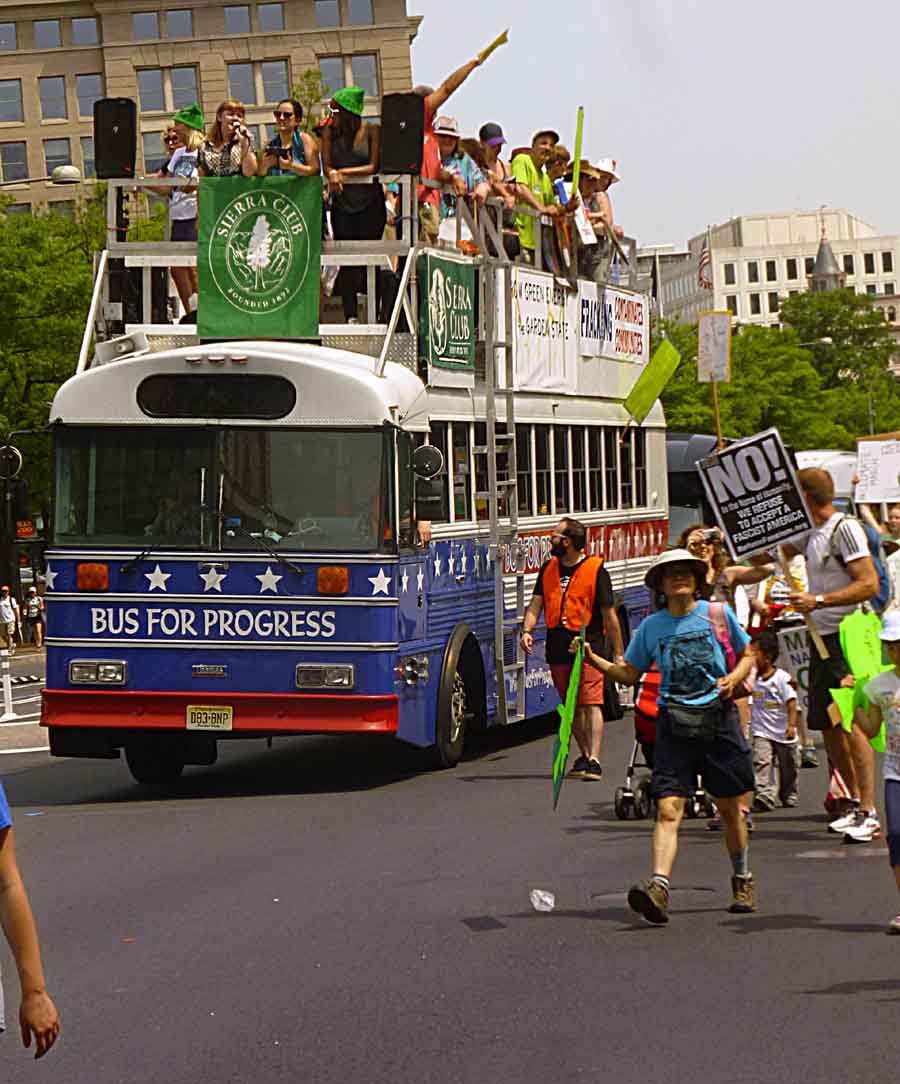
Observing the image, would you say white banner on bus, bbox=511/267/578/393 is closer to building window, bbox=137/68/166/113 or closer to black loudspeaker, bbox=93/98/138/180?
black loudspeaker, bbox=93/98/138/180

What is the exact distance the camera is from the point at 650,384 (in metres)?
22.2

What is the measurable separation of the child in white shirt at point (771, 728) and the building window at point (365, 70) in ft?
288

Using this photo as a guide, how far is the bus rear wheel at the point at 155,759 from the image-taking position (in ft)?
54.0

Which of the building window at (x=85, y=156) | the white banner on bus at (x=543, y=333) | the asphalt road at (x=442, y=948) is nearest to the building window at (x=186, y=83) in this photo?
the building window at (x=85, y=156)

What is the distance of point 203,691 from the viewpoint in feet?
49.3

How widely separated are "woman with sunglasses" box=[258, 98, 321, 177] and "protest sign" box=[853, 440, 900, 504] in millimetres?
12329

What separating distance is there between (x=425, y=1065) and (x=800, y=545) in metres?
5.95

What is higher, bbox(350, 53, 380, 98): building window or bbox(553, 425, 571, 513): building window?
bbox(350, 53, 380, 98): building window

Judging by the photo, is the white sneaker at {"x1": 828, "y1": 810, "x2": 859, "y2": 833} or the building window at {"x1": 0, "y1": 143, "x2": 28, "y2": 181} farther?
the building window at {"x1": 0, "y1": 143, "x2": 28, "y2": 181}

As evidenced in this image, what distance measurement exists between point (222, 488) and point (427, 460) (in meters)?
1.34

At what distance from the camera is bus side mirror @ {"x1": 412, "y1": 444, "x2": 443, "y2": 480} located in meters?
15.0

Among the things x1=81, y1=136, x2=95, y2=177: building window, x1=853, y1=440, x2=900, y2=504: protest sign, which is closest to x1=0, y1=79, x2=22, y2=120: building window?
x1=81, y1=136, x2=95, y2=177: building window

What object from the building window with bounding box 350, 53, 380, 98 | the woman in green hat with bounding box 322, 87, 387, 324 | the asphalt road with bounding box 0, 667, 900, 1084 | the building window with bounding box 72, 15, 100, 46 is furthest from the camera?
the building window with bounding box 72, 15, 100, 46

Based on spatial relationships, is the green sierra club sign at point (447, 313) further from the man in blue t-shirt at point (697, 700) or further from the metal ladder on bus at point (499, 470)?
the man in blue t-shirt at point (697, 700)
